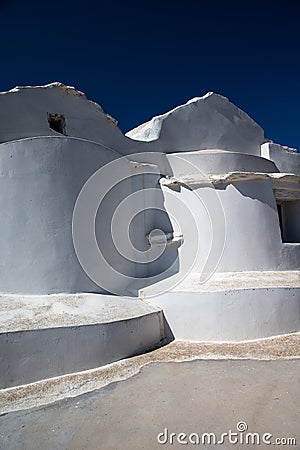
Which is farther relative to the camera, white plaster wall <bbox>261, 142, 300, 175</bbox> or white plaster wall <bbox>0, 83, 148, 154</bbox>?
white plaster wall <bbox>261, 142, 300, 175</bbox>

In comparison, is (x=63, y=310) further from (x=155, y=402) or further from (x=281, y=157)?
(x=281, y=157)

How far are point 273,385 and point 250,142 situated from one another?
30.3ft

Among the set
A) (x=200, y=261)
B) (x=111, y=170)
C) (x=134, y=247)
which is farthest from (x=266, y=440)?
(x=111, y=170)

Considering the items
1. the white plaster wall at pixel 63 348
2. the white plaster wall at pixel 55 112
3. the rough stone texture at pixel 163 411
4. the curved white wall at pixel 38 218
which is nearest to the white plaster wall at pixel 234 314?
the white plaster wall at pixel 63 348

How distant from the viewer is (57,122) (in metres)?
9.41

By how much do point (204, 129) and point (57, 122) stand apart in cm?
495

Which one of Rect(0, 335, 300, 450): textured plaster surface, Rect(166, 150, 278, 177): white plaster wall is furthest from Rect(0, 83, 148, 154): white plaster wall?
Rect(0, 335, 300, 450): textured plaster surface

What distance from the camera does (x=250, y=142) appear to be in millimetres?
11984

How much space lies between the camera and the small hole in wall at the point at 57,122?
9159 millimetres

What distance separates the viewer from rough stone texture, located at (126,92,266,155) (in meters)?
10.6

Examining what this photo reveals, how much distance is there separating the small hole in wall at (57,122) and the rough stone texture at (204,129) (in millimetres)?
2639

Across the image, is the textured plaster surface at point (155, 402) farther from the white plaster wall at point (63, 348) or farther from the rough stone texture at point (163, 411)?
the white plaster wall at point (63, 348)

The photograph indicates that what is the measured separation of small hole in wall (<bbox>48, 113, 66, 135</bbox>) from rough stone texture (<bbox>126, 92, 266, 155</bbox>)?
2639mm

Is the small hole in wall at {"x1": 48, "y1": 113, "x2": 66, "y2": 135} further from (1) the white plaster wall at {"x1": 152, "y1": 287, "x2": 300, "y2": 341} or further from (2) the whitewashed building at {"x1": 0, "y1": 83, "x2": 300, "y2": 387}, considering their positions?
(1) the white plaster wall at {"x1": 152, "y1": 287, "x2": 300, "y2": 341}
